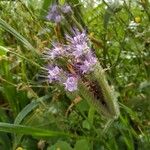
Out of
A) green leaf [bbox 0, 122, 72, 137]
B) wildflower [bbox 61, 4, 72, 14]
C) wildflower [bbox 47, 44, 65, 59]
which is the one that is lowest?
green leaf [bbox 0, 122, 72, 137]

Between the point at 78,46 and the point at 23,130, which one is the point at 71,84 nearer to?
the point at 78,46

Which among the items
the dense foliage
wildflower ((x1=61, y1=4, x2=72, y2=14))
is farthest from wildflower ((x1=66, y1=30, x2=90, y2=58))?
wildflower ((x1=61, y1=4, x2=72, y2=14))

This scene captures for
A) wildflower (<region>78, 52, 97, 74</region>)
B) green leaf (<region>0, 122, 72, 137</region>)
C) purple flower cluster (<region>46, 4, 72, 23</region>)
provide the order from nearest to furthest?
wildflower (<region>78, 52, 97, 74</region>) < green leaf (<region>0, 122, 72, 137</region>) < purple flower cluster (<region>46, 4, 72, 23</region>)

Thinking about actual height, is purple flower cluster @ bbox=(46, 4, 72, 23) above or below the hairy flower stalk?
above

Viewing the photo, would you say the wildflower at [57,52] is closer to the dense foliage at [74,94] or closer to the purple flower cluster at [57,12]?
the dense foliage at [74,94]

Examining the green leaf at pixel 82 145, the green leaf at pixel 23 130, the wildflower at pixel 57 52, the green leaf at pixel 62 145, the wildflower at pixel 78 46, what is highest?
the wildflower at pixel 57 52

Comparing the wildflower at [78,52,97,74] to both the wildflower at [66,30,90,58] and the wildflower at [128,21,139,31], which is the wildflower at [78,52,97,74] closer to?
the wildflower at [66,30,90,58]

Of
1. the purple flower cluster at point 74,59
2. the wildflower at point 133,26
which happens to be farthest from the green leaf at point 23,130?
the wildflower at point 133,26
